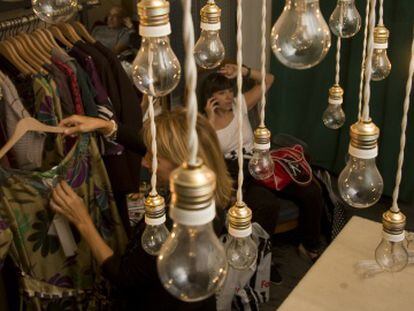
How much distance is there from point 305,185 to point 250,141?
387 mm

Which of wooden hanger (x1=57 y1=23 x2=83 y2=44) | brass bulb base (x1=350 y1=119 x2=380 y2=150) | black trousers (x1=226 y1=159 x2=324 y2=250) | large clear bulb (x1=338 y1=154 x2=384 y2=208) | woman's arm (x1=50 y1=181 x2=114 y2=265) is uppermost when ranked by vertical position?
brass bulb base (x1=350 y1=119 x2=380 y2=150)

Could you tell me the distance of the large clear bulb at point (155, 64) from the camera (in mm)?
695

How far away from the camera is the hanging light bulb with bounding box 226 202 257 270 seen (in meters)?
0.89

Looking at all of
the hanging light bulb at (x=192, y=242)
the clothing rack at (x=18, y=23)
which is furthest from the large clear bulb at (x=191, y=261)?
the clothing rack at (x=18, y=23)

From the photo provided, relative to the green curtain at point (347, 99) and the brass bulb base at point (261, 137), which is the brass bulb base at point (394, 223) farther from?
the green curtain at point (347, 99)

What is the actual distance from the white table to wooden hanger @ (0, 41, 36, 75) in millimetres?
1154

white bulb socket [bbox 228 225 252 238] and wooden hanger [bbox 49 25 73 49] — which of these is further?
wooden hanger [bbox 49 25 73 49]

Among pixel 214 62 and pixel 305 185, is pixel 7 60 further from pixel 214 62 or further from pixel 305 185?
pixel 305 185

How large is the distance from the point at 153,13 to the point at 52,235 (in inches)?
48.9

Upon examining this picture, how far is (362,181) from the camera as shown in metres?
0.80

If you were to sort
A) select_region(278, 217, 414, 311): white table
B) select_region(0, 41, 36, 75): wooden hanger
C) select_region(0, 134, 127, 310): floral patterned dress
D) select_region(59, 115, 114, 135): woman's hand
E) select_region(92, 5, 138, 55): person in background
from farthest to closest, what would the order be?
select_region(92, 5, 138, 55): person in background → select_region(0, 41, 36, 75): wooden hanger → select_region(59, 115, 114, 135): woman's hand → select_region(0, 134, 127, 310): floral patterned dress → select_region(278, 217, 414, 311): white table

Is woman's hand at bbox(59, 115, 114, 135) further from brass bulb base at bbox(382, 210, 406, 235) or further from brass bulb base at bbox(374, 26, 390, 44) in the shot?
brass bulb base at bbox(382, 210, 406, 235)

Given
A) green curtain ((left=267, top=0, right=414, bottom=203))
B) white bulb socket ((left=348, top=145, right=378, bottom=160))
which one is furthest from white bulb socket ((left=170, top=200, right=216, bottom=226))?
green curtain ((left=267, top=0, right=414, bottom=203))

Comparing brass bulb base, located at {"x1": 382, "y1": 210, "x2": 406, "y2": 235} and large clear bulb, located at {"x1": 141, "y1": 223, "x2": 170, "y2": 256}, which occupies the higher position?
brass bulb base, located at {"x1": 382, "y1": 210, "x2": 406, "y2": 235}
